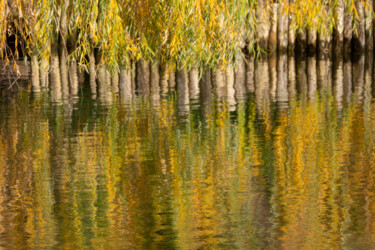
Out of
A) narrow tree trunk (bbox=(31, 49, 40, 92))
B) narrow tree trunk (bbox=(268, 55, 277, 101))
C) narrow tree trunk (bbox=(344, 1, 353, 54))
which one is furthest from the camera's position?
narrow tree trunk (bbox=(344, 1, 353, 54))

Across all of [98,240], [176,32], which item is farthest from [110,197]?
[176,32]

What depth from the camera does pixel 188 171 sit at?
6.81 metres

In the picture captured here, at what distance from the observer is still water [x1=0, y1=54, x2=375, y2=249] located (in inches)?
204

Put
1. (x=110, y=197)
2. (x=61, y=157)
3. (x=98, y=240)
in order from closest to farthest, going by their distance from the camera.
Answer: (x=98, y=240) → (x=110, y=197) → (x=61, y=157)

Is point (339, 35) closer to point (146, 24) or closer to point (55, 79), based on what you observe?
point (55, 79)

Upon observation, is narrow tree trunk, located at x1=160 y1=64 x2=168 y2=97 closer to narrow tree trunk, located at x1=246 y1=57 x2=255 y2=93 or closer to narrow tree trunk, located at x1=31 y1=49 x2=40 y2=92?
narrow tree trunk, located at x1=246 y1=57 x2=255 y2=93

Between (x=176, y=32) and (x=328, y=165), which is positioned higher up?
(x=176, y=32)

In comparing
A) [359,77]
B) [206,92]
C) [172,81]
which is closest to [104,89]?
[172,81]

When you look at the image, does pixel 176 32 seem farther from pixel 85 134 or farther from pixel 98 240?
pixel 98 240

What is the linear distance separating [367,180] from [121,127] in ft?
10.9

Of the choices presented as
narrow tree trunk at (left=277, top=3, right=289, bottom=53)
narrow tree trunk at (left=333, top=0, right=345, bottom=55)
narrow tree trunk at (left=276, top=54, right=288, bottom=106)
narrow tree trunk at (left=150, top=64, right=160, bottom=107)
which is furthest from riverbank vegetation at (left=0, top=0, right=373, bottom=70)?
narrow tree trunk at (left=333, top=0, right=345, bottom=55)

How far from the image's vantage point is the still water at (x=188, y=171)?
17.0ft

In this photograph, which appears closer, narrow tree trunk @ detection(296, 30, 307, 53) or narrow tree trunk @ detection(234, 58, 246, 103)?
narrow tree trunk @ detection(234, 58, 246, 103)

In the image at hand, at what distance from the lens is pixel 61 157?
7.38 m
